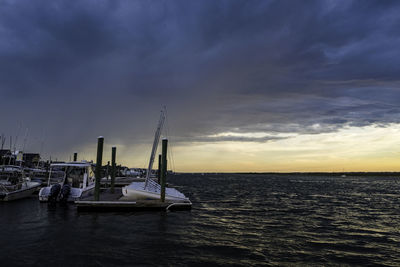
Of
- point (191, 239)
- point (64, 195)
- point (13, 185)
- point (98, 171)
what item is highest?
point (98, 171)

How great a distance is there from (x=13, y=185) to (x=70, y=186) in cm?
729

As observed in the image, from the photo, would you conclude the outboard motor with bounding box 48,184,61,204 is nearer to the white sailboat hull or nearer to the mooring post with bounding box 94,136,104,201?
the mooring post with bounding box 94,136,104,201

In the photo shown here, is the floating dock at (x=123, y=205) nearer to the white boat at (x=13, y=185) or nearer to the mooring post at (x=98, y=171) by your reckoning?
the mooring post at (x=98, y=171)

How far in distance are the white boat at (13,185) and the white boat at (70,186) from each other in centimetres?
366

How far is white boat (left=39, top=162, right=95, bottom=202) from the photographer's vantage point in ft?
78.2

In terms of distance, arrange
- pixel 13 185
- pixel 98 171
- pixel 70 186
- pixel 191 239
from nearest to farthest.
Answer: pixel 191 239
pixel 98 171
pixel 70 186
pixel 13 185

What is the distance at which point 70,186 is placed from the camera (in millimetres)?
25734

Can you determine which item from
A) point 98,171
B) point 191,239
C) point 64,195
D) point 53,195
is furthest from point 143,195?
point 191,239

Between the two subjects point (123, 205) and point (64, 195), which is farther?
point (64, 195)

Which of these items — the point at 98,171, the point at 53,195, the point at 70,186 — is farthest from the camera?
the point at 70,186

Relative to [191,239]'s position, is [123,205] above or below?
above

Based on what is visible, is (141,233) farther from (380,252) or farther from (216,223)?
(380,252)

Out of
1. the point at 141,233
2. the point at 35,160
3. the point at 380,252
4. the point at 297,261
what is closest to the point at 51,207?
the point at 141,233

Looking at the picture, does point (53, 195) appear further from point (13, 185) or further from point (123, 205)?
point (13, 185)
